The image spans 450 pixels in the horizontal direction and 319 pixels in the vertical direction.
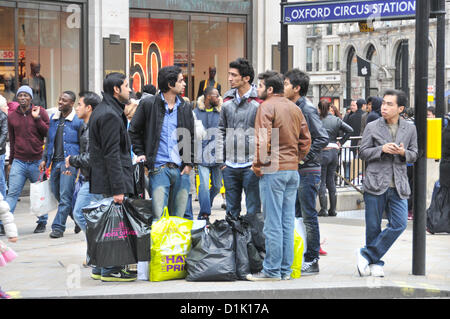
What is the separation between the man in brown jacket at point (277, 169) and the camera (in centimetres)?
756

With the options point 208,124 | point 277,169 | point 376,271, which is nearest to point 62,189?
point 208,124

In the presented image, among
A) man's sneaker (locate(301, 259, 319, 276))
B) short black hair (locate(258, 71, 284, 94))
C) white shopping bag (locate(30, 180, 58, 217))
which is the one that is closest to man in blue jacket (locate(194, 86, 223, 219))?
white shopping bag (locate(30, 180, 58, 217))

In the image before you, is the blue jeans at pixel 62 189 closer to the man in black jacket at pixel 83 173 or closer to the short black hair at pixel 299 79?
the man in black jacket at pixel 83 173

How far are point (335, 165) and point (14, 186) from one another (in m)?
5.15

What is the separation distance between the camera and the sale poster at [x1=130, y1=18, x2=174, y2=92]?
17125 mm

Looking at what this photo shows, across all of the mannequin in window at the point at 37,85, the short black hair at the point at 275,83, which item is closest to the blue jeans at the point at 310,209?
the short black hair at the point at 275,83

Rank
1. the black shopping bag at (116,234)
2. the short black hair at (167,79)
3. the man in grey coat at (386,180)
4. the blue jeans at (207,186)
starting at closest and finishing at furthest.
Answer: the black shopping bag at (116,234) → the man in grey coat at (386,180) → the short black hair at (167,79) → the blue jeans at (207,186)

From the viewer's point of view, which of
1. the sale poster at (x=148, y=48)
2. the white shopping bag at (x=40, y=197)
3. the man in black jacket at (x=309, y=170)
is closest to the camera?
the man in black jacket at (x=309, y=170)

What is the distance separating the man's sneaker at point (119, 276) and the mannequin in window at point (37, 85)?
8.36 meters

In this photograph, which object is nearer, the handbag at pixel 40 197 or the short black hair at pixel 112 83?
the short black hair at pixel 112 83

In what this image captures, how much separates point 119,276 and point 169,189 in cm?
102

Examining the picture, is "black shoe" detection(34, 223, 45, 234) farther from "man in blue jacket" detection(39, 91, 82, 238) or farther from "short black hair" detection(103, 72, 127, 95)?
"short black hair" detection(103, 72, 127, 95)

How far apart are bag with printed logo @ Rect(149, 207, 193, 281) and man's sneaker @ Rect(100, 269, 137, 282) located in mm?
207
